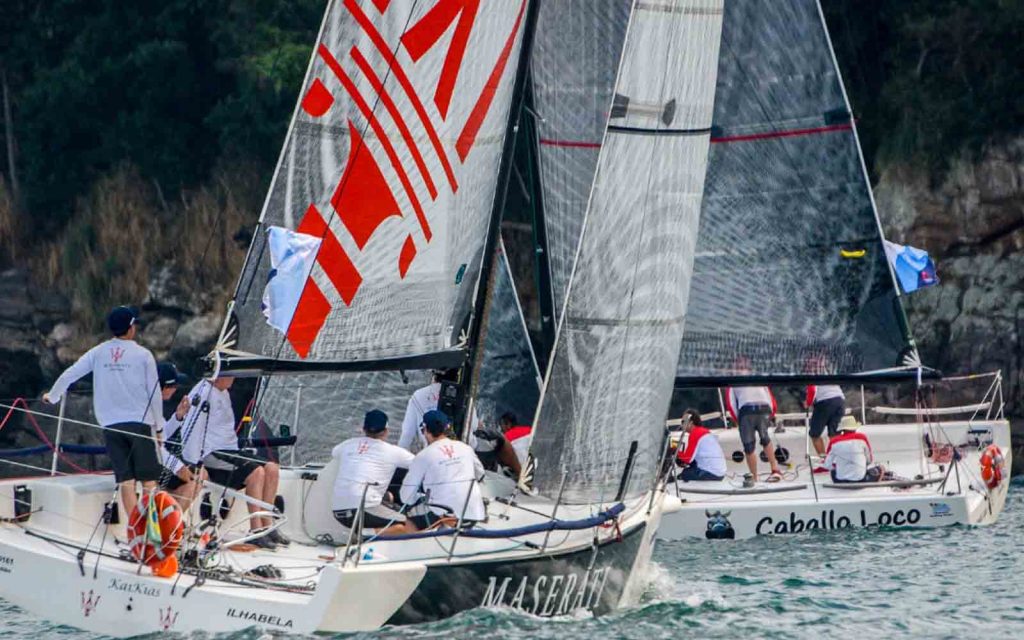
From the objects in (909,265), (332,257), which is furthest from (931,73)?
(332,257)

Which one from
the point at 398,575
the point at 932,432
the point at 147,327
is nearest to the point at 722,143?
the point at 932,432

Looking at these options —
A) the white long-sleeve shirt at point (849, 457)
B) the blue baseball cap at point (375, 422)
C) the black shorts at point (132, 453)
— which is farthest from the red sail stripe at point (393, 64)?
the white long-sleeve shirt at point (849, 457)

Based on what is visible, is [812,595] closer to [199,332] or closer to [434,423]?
[434,423]

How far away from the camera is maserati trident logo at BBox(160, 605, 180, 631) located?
12.6 m

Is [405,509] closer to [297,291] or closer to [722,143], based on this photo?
[297,291]

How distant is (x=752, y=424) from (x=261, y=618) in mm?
10004

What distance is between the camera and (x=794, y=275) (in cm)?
2055

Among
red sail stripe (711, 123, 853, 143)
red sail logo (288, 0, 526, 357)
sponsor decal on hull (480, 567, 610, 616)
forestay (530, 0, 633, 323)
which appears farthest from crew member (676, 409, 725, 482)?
sponsor decal on hull (480, 567, 610, 616)

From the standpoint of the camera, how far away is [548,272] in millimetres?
19625

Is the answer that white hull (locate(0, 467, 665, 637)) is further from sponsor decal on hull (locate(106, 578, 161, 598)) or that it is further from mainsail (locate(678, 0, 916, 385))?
mainsail (locate(678, 0, 916, 385))

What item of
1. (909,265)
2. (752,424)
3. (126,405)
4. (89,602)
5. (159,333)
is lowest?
(89,602)

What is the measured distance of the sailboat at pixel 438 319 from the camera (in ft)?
42.2

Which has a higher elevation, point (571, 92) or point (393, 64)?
point (571, 92)

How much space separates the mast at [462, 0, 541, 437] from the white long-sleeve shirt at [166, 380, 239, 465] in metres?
1.93
